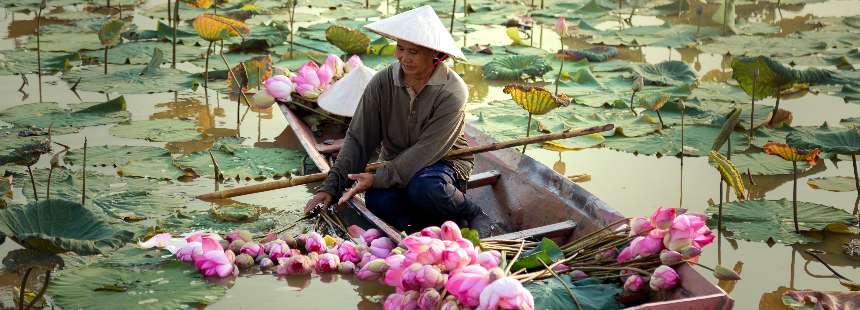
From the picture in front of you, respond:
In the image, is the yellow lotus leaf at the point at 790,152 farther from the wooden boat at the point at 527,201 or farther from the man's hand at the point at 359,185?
the man's hand at the point at 359,185

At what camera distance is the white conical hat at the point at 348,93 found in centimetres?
534

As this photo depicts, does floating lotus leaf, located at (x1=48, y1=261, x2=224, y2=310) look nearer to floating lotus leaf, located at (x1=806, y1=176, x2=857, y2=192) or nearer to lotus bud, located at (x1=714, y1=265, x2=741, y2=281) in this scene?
lotus bud, located at (x1=714, y1=265, x2=741, y2=281)

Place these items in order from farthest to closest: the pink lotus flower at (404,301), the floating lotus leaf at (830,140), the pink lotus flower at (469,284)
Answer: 1. the floating lotus leaf at (830,140)
2. the pink lotus flower at (404,301)
3. the pink lotus flower at (469,284)

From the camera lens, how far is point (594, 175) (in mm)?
5379

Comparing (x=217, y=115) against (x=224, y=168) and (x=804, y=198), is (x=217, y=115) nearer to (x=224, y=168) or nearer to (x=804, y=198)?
(x=224, y=168)

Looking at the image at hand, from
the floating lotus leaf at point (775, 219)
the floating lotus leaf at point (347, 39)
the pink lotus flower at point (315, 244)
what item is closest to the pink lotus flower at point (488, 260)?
the pink lotus flower at point (315, 244)

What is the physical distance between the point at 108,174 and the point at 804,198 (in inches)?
118

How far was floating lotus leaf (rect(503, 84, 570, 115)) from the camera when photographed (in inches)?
203

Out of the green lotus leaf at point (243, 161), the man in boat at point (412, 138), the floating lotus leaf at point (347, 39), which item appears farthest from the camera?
the floating lotus leaf at point (347, 39)

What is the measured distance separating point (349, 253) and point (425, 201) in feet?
1.22

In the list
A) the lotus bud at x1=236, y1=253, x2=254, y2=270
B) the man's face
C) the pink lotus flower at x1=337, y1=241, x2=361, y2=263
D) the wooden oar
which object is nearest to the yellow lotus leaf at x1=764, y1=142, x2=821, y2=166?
the wooden oar

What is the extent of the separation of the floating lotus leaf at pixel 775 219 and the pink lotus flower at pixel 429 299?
5.29 feet

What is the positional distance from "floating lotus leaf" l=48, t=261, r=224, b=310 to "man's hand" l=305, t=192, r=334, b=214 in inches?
24.0

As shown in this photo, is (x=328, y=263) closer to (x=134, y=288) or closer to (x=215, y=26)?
(x=134, y=288)
